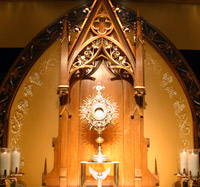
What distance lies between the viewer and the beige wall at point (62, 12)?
396 centimetres

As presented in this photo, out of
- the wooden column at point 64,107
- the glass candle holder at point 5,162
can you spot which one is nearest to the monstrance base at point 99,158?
the wooden column at point 64,107

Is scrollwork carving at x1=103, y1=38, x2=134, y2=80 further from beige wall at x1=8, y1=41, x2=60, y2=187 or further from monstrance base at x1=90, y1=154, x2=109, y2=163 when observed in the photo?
monstrance base at x1=90, y1=154, x2=109, y2=163

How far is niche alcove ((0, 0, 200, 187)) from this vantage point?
3.56m

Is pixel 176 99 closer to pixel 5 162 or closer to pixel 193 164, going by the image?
pixel 193 164

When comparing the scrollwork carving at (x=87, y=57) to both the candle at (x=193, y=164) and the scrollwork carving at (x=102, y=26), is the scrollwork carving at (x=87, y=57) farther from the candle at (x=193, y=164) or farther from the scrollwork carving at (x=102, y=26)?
the candle at (x=193, y=164)

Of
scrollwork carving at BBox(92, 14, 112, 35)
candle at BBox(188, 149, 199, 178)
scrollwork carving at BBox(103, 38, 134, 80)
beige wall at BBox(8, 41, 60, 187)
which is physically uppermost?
scrollwork carving at BBox(92, 14, 112, 35)

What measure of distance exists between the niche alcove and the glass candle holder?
17.8 inches

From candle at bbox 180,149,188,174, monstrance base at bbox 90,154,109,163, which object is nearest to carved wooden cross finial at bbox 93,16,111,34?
monstrance base at bbox 90,154,109,163

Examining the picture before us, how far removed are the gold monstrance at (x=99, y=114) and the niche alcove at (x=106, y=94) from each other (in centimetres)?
19

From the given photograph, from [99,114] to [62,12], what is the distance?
5.06ft

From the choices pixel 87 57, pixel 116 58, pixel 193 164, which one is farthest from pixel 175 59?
pixel 193 164

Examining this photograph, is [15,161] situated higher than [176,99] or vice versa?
[176,99]

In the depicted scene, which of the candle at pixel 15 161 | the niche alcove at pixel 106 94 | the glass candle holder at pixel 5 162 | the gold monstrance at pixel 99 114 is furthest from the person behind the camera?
the niche alcove at pixel 106 94

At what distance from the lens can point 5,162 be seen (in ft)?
10.2
